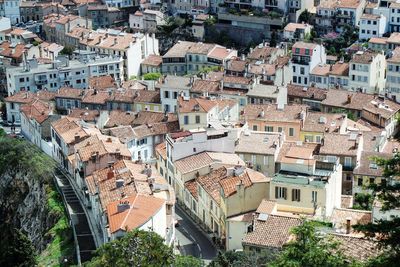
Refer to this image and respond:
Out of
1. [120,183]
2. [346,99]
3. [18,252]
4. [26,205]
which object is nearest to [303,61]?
[346,99]

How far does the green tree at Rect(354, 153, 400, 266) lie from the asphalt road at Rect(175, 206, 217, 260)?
23.4m

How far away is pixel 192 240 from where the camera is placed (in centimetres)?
5166

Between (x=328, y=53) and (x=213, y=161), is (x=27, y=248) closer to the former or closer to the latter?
(x=213, y=161)

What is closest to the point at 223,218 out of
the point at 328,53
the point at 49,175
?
the point at 49,175

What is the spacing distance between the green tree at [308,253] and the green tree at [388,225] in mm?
1997

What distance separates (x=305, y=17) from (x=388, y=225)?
80.3m

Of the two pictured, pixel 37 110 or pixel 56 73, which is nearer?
pixel 37 110

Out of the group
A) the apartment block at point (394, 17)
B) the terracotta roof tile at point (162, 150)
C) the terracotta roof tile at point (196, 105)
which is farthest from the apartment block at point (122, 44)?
the terracotta roof tile at point (162, 150)

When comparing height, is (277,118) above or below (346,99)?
below

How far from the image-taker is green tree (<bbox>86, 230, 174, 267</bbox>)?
34.6 meters

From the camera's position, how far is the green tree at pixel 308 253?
28266 millimetres

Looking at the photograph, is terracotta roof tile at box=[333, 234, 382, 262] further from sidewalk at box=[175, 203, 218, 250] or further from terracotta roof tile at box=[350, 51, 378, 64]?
terracotta roof tile at box=[350, 51, 378, 64]

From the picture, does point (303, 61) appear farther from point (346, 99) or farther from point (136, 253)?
point (136, 253)

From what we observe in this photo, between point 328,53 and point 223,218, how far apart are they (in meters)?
47.9
